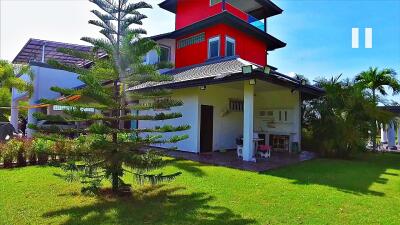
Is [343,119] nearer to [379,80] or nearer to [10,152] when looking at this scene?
[379,80]

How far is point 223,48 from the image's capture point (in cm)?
1605

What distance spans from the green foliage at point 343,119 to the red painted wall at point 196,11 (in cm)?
726

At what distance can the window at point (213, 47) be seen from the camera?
16.4 meters

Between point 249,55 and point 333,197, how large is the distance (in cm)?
1295

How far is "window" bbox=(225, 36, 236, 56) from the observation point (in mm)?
→ 16391

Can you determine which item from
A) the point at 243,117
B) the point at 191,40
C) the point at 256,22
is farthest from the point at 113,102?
the point at 256,22

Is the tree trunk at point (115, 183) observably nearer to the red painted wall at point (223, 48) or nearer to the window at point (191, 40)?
the red painted wall at point (223, 48)

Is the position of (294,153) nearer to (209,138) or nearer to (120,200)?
(209,138)

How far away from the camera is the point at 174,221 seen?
4992 mm

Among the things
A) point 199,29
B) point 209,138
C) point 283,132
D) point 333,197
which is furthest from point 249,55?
point 333,197

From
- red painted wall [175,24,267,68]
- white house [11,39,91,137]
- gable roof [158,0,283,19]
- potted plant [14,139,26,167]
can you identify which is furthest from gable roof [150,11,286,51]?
potted plant [14,139,26,167]

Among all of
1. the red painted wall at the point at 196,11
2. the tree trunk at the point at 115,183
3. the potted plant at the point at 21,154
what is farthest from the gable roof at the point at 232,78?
the potted plant at the point at 21,154

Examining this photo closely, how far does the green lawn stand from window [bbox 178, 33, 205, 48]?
10274 mm

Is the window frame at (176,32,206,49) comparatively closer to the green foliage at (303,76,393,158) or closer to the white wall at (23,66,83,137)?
the green foliage at (303,76,393,158)
